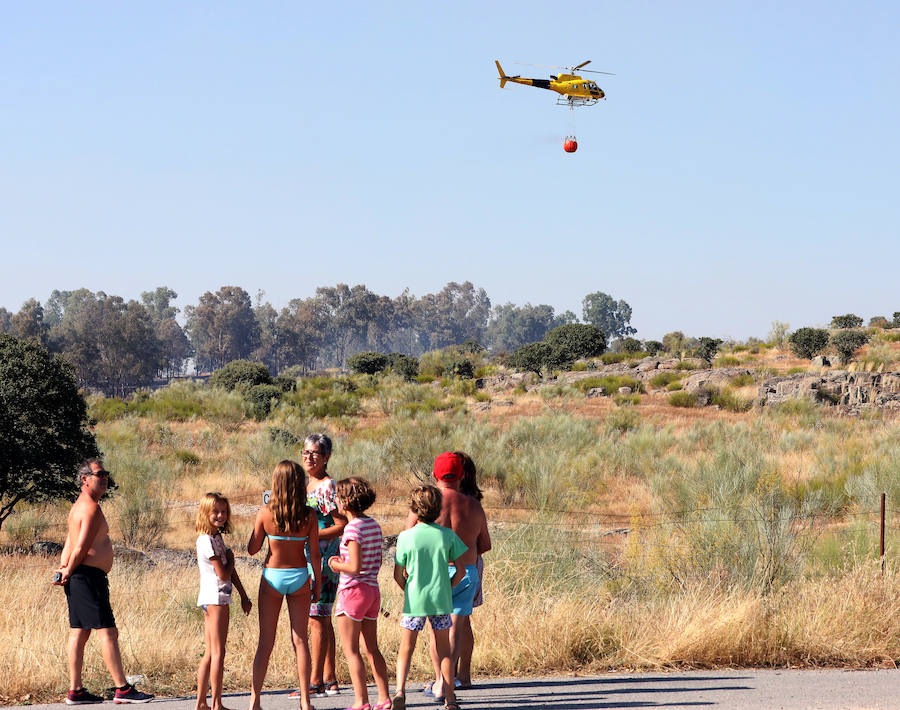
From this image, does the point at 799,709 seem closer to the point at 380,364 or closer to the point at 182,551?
the point at 182,551

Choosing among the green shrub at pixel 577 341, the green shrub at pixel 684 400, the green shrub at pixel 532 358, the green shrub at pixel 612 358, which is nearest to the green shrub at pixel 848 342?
the green shrub at pixel 612 358

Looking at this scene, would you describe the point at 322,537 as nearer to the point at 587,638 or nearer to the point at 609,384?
the point at 587,638

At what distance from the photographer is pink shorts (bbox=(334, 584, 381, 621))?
609 cm

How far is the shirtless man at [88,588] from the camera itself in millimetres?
6434

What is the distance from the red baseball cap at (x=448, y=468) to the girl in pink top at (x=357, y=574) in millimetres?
569

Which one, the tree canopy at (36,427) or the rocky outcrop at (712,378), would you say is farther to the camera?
the rocky outcrop at (712,378)

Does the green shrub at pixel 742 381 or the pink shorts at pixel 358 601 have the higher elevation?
the green shrub at pixel 742 381

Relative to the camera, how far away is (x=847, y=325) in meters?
60.5

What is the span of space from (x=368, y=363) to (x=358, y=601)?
5464cm

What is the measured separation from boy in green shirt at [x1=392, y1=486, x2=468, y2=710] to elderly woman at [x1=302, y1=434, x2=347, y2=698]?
0.58 meters

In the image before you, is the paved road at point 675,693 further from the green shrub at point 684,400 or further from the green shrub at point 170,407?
the green shrub at point 170,407

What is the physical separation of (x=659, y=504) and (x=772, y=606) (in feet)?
29.0

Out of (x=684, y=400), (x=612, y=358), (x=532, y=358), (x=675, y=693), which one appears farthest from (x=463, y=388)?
(x=675, y=693)

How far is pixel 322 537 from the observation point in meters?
6.42
